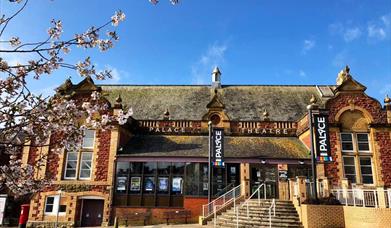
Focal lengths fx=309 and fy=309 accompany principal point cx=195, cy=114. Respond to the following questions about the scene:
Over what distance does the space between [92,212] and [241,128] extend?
12.0 meters

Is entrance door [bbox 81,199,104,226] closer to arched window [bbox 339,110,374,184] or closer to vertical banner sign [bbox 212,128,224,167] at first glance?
vertical banner sign [bbox 212,128,224,167]

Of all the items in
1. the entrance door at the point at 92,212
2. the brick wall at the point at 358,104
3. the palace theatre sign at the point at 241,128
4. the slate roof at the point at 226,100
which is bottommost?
the entrance door at the point at 92,212

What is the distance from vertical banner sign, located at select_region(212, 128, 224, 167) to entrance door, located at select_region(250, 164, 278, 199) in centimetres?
257

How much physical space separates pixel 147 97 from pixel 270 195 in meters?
14.6

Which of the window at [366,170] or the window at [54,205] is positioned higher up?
the window at [366,170]

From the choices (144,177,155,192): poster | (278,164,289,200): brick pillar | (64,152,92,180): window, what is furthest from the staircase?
(64,152,92,180): window

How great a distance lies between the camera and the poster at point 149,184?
20369 millimetres

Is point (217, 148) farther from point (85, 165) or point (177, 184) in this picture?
point (85, 165)

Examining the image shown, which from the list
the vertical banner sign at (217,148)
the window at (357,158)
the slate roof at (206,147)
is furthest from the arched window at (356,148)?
the vertical banner sign at (217,148)

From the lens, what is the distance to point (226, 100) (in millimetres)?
28172

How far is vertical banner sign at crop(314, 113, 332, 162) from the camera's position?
17233 millimetres

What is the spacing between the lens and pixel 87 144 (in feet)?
70.6

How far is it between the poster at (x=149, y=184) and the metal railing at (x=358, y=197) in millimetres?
11148

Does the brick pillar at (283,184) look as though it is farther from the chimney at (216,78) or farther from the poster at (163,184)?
the chimney at (216,78)
